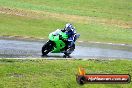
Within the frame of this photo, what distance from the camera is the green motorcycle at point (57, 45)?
69.2ft

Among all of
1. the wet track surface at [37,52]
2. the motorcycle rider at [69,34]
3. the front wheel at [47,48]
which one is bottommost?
the wet track surface at [37,52]

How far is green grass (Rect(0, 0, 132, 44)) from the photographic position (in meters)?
33.8

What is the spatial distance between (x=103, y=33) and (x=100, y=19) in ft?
34.3

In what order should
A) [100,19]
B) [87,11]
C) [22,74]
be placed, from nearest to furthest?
[22,74] → [100,19] → [87,11]

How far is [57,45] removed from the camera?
70.5 ft

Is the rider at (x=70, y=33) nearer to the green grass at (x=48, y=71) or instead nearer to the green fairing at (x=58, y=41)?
the green fairing at (x=58, y=41)

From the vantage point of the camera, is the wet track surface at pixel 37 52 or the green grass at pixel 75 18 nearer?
the wet track surface at pixel 37 52

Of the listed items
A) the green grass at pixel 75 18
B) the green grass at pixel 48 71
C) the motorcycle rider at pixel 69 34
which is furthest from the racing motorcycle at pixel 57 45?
the green grass at pixel 75 18

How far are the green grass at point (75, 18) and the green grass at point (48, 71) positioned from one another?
40.1ft

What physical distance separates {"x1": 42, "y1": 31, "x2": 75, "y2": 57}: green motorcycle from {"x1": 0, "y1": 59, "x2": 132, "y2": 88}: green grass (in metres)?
3.30

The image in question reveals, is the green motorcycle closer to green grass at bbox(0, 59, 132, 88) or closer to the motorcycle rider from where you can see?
the motorcycle rider

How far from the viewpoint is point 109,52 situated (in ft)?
80.7

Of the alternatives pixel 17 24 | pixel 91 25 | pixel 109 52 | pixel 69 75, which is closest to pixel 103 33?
pixel 91 25

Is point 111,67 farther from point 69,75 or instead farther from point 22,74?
point 22,74
